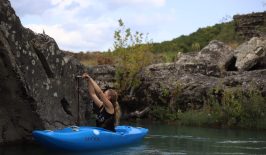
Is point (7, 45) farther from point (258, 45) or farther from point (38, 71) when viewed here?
point (258, 45)

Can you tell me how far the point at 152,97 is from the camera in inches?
783

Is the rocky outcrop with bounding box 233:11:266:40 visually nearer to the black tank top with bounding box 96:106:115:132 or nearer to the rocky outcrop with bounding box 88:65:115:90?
the rocky outcrop with bounding box 88:65:115:90

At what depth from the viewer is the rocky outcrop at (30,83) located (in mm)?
11094

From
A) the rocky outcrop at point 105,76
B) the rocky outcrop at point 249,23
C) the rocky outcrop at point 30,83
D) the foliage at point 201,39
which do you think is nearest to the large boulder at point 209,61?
the rocky outcrop at point 105,76

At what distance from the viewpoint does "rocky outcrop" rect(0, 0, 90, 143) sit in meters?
11.1

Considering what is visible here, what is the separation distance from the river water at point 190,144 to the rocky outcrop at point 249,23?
18171 mm

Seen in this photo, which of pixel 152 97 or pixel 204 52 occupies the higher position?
pixel 204 52

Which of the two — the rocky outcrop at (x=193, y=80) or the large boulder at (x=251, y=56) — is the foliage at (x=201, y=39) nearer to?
the large boulder at (x=251, y=56)

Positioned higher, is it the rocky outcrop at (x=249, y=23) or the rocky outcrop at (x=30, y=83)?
the rocky outcrop at (x=249, y=23)

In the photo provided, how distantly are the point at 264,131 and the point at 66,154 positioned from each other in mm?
7705

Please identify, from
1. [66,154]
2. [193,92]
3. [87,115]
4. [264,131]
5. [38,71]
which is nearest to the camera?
[66,154]

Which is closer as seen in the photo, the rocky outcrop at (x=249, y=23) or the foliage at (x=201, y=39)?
the rocky outcrop at (x=249, y=23)

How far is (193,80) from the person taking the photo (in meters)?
19.7

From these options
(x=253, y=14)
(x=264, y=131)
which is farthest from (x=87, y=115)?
(x=253, y=14)
